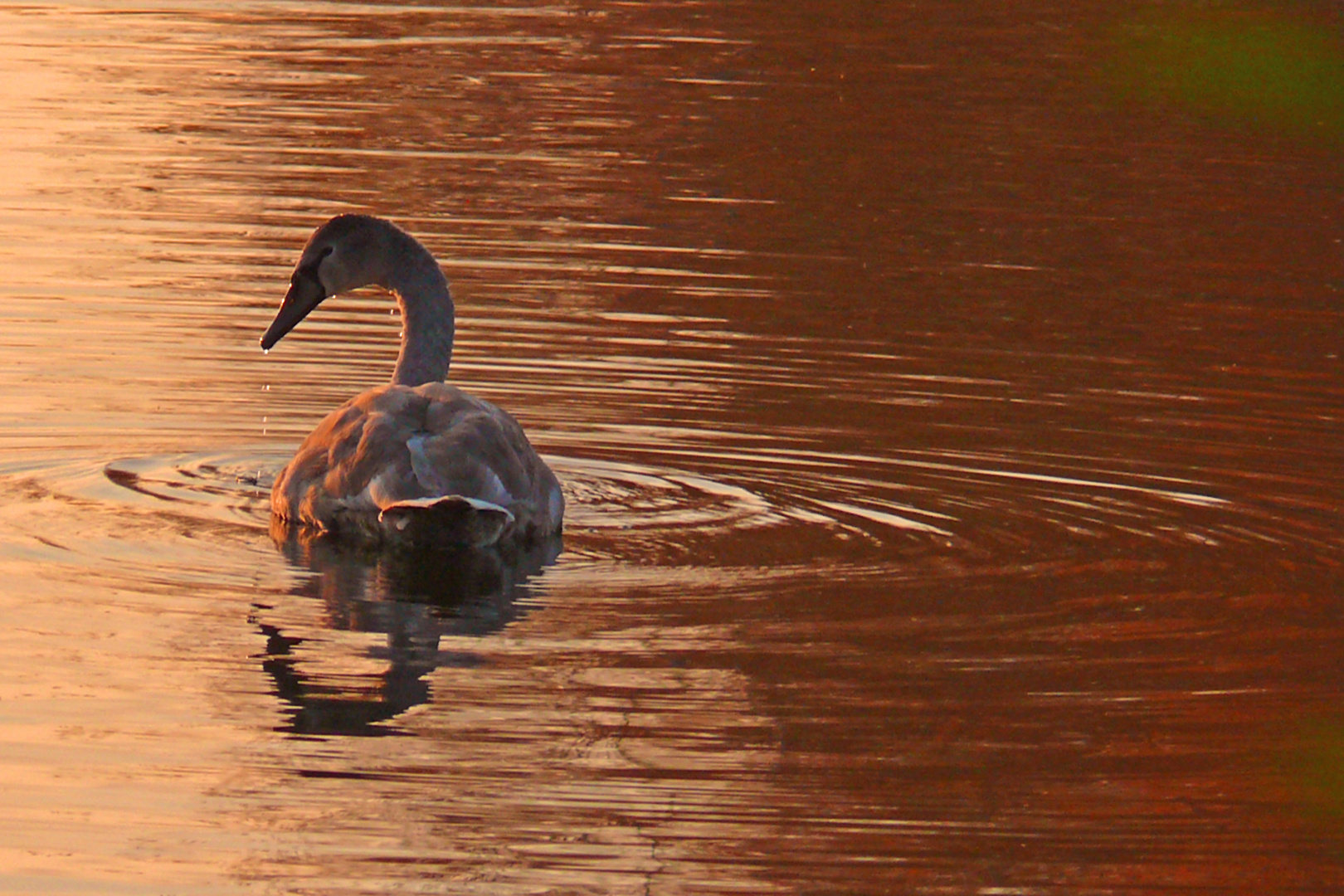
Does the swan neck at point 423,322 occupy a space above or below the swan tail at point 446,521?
above

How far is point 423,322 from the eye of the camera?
8.71 m

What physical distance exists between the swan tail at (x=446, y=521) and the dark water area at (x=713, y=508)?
0.12 meters

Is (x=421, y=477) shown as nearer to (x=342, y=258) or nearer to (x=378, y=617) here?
(x=378, y=617)

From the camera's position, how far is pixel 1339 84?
122 centimetres

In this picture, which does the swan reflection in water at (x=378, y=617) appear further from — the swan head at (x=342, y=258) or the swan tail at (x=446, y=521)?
the swan head at (x=342, y=258)

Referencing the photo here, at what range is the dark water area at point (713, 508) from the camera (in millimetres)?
4426

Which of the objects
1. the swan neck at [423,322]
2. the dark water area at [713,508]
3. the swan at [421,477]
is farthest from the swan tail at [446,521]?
the swan neck at [423,322]

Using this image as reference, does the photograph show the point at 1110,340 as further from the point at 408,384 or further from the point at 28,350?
the point at 28,350

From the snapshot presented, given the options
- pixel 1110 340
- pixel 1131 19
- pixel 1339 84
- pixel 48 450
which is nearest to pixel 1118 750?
pixel 1131 19

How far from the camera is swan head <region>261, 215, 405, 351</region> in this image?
29.3ft

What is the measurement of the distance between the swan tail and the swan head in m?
2.15

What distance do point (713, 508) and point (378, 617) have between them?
70.4 inches

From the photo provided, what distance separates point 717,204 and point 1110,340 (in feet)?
13.9

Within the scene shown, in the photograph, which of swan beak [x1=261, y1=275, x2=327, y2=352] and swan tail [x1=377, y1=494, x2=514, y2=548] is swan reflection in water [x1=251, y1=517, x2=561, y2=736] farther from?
swan beak [x1=261, y1=275, x2=327, y2=352]
